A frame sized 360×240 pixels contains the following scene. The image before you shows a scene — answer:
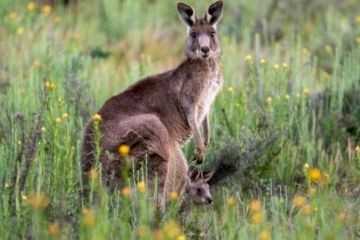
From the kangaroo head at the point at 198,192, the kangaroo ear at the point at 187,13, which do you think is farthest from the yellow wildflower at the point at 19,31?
the kangaroo head at the point at 198,192

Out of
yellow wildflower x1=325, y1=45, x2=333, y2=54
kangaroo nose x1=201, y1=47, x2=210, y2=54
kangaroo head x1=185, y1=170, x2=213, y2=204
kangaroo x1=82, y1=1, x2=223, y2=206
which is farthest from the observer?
yellow wildflower x1=325, y1=45, x2=333, y2=54

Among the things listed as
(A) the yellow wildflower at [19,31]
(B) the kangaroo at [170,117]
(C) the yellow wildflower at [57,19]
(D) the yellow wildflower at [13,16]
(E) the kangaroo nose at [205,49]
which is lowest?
(B) the kangaroo at [170,117]

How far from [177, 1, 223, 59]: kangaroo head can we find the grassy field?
0.70 metres

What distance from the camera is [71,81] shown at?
27.0ft

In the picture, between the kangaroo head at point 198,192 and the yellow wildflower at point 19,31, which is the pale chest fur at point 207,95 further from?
the yellow wildflower at point 19,31

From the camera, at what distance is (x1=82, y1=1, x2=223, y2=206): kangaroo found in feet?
20.7

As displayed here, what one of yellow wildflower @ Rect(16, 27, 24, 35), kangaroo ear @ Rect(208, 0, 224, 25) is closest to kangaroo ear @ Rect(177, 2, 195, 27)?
kangaroo ear @ Rect(208, 0, 224, 25)

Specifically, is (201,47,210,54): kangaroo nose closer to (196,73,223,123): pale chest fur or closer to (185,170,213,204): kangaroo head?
(196,73,223,123): pale chest fur

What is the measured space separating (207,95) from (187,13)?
561 millimetres

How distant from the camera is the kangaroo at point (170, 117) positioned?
6324 mm

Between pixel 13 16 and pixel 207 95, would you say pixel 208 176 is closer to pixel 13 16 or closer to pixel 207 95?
pixel 207 95

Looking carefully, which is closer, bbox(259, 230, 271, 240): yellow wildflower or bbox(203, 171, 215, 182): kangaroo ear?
bbox(259, 230, 271, 240): yellow wildflower

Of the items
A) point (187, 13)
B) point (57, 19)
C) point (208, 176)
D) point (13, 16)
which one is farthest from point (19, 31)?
point (208, 176)

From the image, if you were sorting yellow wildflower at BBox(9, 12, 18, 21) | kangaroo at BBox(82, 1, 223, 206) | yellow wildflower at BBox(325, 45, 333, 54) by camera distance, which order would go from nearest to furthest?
kangaroo at BBox(82, 1, 223, 206)
yellow wildflower at BBox(325, 45, 333, 54)
yellow wildflower at BBox(9, 12, 18, 21)
